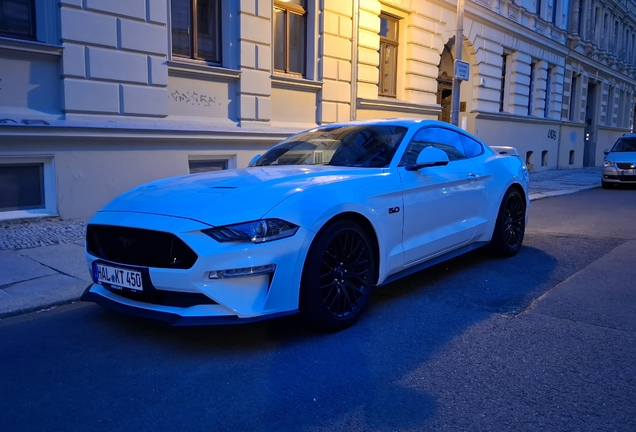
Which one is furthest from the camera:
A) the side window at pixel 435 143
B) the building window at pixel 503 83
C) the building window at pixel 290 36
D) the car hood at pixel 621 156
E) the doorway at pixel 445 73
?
the building window at pixel 503 83

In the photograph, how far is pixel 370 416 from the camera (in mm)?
2889

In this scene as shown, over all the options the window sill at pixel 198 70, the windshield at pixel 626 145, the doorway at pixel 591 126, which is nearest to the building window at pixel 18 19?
the window sill at pixel 198 70

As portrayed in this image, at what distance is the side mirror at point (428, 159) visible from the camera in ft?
15.9

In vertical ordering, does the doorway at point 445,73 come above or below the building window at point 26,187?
above

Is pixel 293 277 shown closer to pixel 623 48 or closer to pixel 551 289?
pixel 551 289

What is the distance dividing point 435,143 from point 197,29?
20.8 ft

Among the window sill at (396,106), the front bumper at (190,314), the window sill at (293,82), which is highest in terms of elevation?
the window sill at (293,82)

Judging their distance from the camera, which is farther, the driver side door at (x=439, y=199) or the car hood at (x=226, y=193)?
the driver side door at (x=439, y=199)

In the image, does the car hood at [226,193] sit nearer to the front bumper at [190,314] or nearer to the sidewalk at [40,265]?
the front bumper at [190,314]

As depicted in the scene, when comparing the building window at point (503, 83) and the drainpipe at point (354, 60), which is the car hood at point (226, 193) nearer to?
the drainpipe at point (354, 60)

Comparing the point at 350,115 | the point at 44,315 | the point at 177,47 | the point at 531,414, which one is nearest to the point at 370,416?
the point at 531,414

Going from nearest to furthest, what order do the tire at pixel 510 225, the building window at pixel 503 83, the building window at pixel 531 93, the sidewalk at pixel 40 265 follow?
the sidewalk at pixel 40 265 < the tire at pixel 510 225 < the building window at pixel 503 83 < the building window at pixel 531 93

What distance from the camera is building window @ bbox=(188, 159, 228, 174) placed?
1016 cm

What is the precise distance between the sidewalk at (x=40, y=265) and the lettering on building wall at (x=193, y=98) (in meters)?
2.72
